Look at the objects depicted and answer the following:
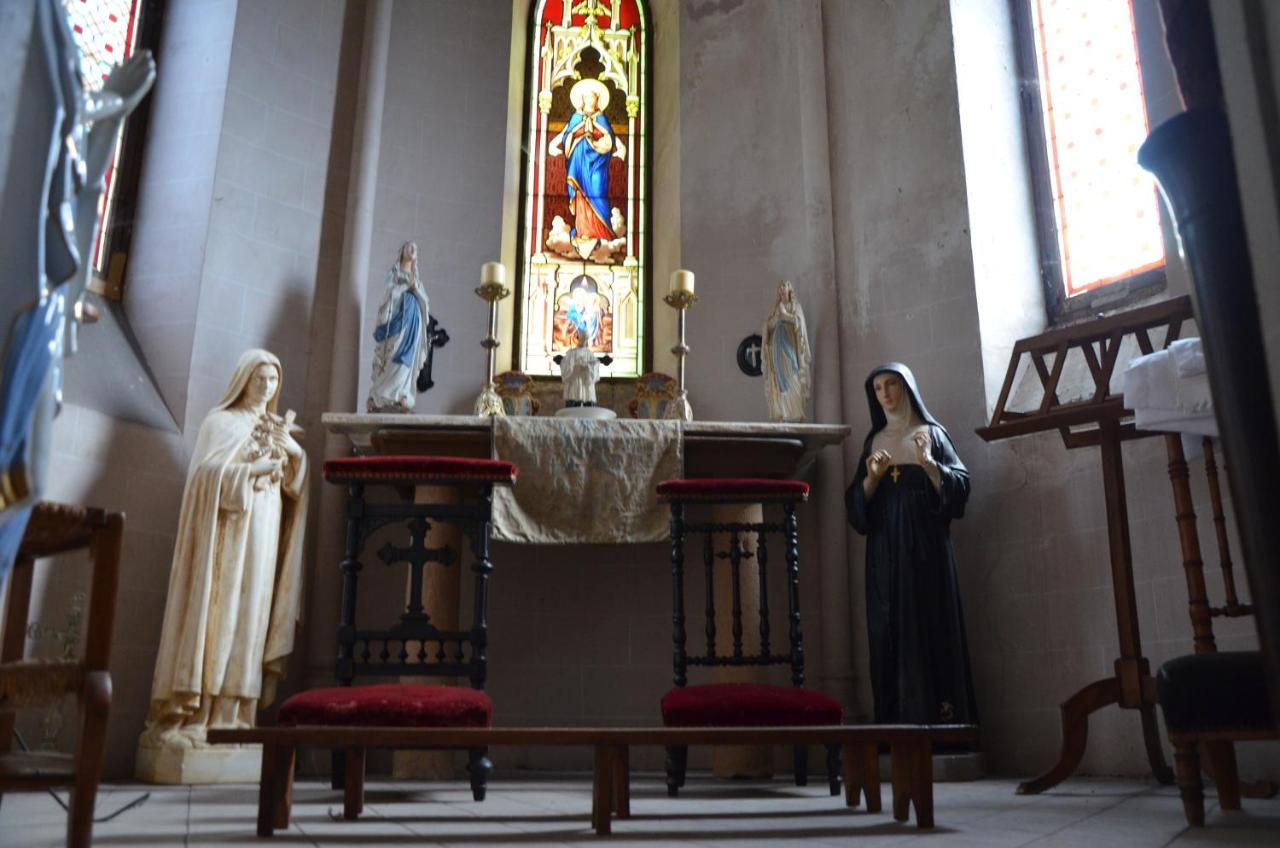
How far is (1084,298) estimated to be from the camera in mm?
5691

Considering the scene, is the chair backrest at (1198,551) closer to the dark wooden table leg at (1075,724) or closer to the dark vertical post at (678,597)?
the dark wooden table leg at (1075,724)

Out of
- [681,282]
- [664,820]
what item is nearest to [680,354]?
[681,282]

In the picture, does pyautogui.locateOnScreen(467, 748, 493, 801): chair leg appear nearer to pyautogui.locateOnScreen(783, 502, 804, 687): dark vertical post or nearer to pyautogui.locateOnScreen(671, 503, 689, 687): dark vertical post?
pyautogui.locateOnScreen(671, 503, 689, 687): dark vertical post

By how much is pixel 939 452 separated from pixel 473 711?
2654 millimetres

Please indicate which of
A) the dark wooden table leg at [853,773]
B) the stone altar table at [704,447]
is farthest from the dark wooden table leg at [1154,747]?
the stone altar table at [704,447]

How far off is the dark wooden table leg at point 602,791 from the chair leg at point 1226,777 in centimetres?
176

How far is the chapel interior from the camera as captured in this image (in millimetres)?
3486

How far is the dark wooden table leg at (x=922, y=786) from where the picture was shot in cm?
276

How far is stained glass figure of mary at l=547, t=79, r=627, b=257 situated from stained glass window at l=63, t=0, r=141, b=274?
252cm

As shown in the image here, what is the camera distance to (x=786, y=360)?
19.2 ft

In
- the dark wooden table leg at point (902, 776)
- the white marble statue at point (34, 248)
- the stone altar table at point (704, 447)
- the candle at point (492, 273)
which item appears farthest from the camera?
the candle at point (492, 273)

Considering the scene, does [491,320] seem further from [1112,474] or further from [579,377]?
[1112,474]

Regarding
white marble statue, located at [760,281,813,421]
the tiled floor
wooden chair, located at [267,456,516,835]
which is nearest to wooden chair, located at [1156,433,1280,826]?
the tiled floor

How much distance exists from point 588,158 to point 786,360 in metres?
2.18
